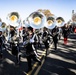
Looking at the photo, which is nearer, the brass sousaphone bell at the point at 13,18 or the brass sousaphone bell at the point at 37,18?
the brass sousaphone bell at the point at 37,18

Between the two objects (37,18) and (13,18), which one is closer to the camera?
(37,18)

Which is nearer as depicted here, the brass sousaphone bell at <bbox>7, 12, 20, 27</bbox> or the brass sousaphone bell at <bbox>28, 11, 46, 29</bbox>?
the brass sousaphone bell at <bbox>28, 11, 46, 29</bbox>

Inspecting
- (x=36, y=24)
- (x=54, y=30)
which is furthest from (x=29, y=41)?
(x=54, y=30)

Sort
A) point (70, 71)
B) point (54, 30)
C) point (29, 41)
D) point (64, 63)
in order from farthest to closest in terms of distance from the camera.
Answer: point (54, 30)
point (64, 63)
point (70, 71)
point (29, 41)

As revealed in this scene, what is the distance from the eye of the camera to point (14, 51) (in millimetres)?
11516

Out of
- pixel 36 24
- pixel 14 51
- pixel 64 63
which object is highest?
pixel 36 24

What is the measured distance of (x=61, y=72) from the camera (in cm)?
1020

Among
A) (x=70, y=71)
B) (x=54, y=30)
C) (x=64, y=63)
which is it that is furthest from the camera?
(x=54, y=30)

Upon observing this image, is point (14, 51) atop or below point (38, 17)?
below

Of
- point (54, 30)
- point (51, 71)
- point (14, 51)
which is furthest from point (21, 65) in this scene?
point (54, 30)

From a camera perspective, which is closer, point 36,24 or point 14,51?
point 36,24

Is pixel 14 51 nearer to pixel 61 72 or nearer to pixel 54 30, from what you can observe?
pixel 61 72

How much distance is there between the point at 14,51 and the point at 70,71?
9.71ft

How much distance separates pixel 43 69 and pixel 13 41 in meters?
2.09
